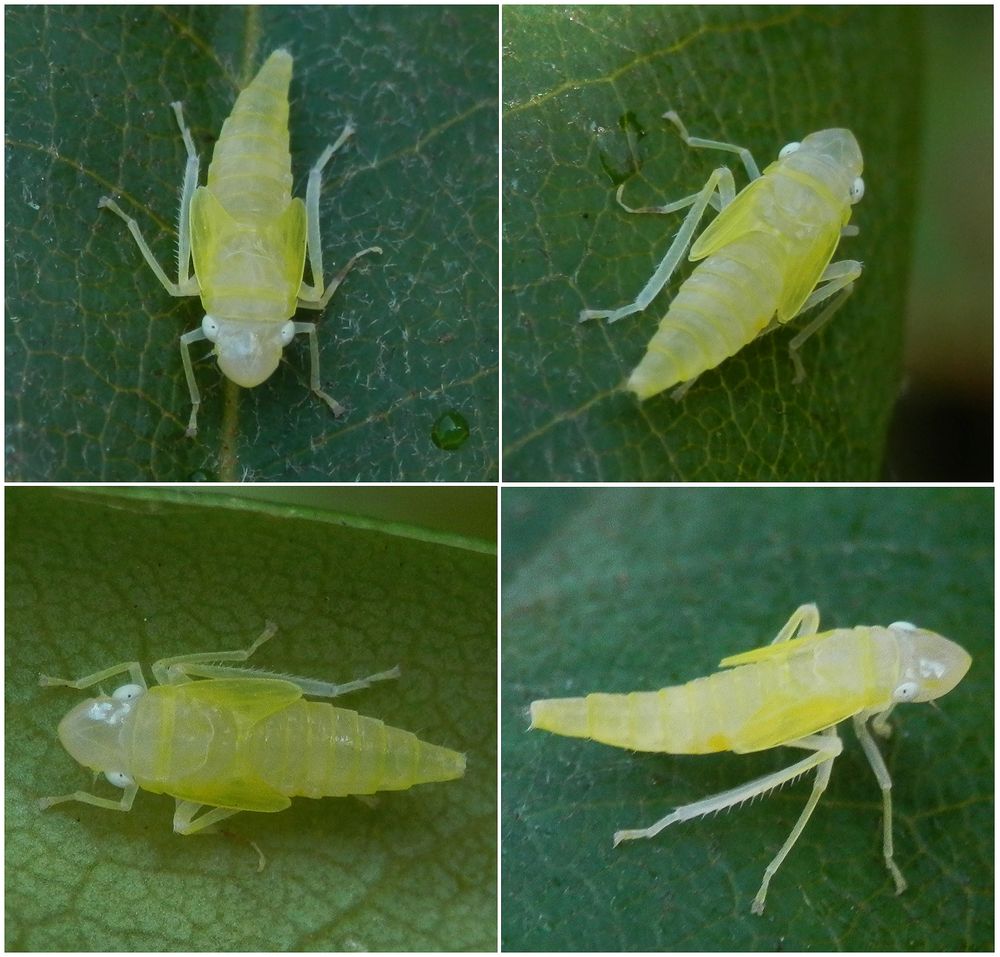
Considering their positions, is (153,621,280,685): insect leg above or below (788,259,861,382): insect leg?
below

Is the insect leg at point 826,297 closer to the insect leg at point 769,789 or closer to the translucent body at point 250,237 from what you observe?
the insect leg at point 769,789

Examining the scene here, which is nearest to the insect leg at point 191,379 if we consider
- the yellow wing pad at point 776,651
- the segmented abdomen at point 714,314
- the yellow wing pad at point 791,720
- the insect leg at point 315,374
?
the insect leg at point 315,374

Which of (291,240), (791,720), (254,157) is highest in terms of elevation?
(254,157)

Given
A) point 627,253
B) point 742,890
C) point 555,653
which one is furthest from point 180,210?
point 742,890

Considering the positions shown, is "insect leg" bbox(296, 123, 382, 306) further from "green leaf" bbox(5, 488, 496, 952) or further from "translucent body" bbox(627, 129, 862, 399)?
"translucent body" bbox(627, 129, 862, 399)

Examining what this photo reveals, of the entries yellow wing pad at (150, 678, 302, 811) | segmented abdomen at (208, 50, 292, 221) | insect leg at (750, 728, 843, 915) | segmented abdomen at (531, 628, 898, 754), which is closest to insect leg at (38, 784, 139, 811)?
yellow wing pad at (150, 678, 302, 811)

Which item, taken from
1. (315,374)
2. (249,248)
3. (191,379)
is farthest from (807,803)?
(249,248)

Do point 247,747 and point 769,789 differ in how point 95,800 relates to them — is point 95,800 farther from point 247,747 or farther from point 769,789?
point 769,789
